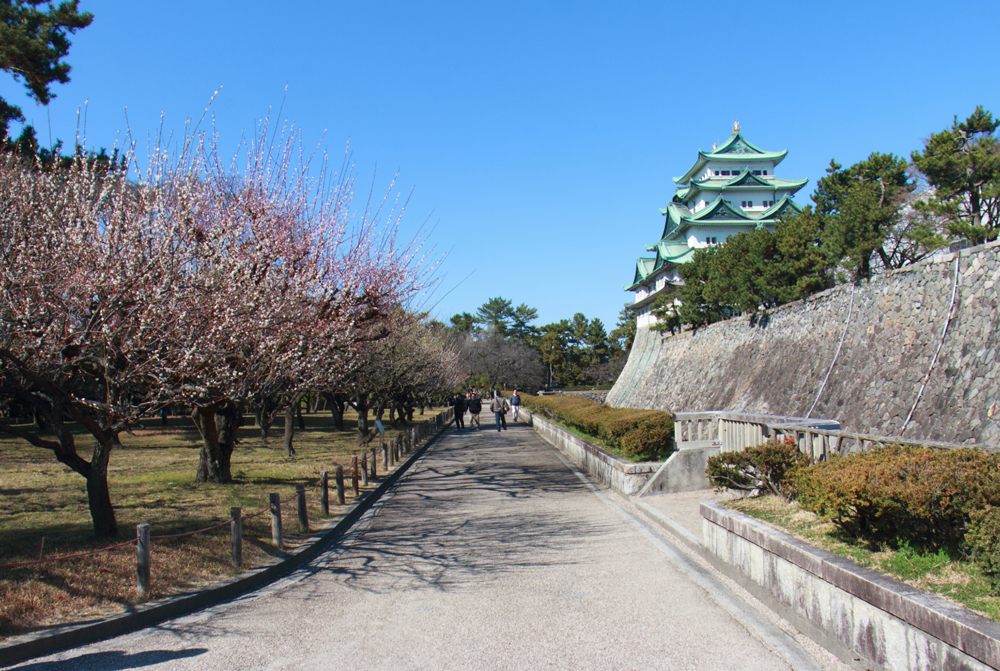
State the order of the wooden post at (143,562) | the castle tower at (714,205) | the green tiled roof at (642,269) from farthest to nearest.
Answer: the green tiled roof at (642,269) → the castle tower at (714,205) → the wooden post at (143,562)

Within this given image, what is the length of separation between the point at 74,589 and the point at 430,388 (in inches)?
1222

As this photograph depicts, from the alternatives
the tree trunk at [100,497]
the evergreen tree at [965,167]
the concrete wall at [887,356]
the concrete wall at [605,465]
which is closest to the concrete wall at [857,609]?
the concrete wall at [605,465]

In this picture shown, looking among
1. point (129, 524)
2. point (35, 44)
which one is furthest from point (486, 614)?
point (35, 44)

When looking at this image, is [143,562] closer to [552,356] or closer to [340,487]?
[340,487]

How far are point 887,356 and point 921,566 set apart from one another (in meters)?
14.6

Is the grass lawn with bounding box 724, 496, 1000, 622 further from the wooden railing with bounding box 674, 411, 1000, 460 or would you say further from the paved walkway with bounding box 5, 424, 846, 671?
the wooden railing with bounding box 674, 411, 1000, 460

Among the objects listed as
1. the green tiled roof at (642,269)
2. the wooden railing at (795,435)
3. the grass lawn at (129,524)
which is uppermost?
the green tiled roof at (642,269)

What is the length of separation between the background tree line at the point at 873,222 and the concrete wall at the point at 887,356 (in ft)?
4.56

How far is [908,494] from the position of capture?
4.91m

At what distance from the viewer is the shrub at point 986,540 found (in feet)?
13.8

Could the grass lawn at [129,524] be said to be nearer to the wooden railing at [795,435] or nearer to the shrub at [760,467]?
the shrub at [760,467]

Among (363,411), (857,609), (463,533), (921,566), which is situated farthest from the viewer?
(363,411)

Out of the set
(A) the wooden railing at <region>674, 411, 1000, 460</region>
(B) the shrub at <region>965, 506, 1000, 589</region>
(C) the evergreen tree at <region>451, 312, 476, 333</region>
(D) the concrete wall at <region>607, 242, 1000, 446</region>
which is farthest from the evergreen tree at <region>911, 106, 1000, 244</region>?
(C) the evergreen tree at <region>451, 312, 476, 333</region>

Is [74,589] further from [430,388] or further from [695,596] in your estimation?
[430,388]
